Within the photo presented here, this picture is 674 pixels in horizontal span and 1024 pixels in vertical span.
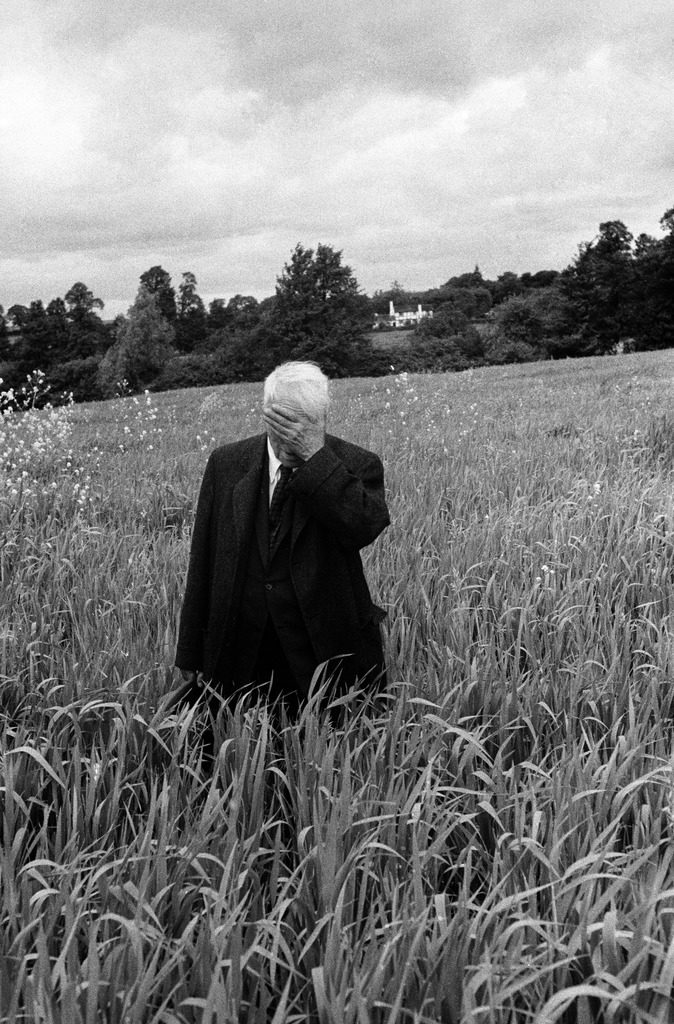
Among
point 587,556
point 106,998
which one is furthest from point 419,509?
point 106,998

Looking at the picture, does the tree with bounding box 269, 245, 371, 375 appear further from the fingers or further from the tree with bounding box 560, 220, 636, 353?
the fingers

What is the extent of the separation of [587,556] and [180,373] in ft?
209

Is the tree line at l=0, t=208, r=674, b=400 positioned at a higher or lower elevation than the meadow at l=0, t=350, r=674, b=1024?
higher

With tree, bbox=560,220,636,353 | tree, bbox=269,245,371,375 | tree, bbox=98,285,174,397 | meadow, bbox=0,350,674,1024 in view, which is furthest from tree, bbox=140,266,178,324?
meadow, bbox=0,350,674,1024

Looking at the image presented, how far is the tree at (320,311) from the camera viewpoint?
58625mm

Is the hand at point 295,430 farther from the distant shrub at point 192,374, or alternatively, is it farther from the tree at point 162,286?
the tree at point 162,286

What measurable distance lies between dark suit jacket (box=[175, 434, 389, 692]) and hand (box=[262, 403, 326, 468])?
0.24ft

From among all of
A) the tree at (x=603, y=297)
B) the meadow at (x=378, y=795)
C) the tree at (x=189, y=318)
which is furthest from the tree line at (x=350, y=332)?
the meadow at (x=378, y=795)

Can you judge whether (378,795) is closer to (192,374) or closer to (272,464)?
(272,464)

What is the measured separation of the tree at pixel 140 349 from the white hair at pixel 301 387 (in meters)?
62.9

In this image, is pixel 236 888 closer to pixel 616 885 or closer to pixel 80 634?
pixel 616 885

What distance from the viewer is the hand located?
2490mm

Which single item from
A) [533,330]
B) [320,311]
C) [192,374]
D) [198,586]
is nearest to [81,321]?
[192,374]

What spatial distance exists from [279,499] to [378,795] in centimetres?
106
